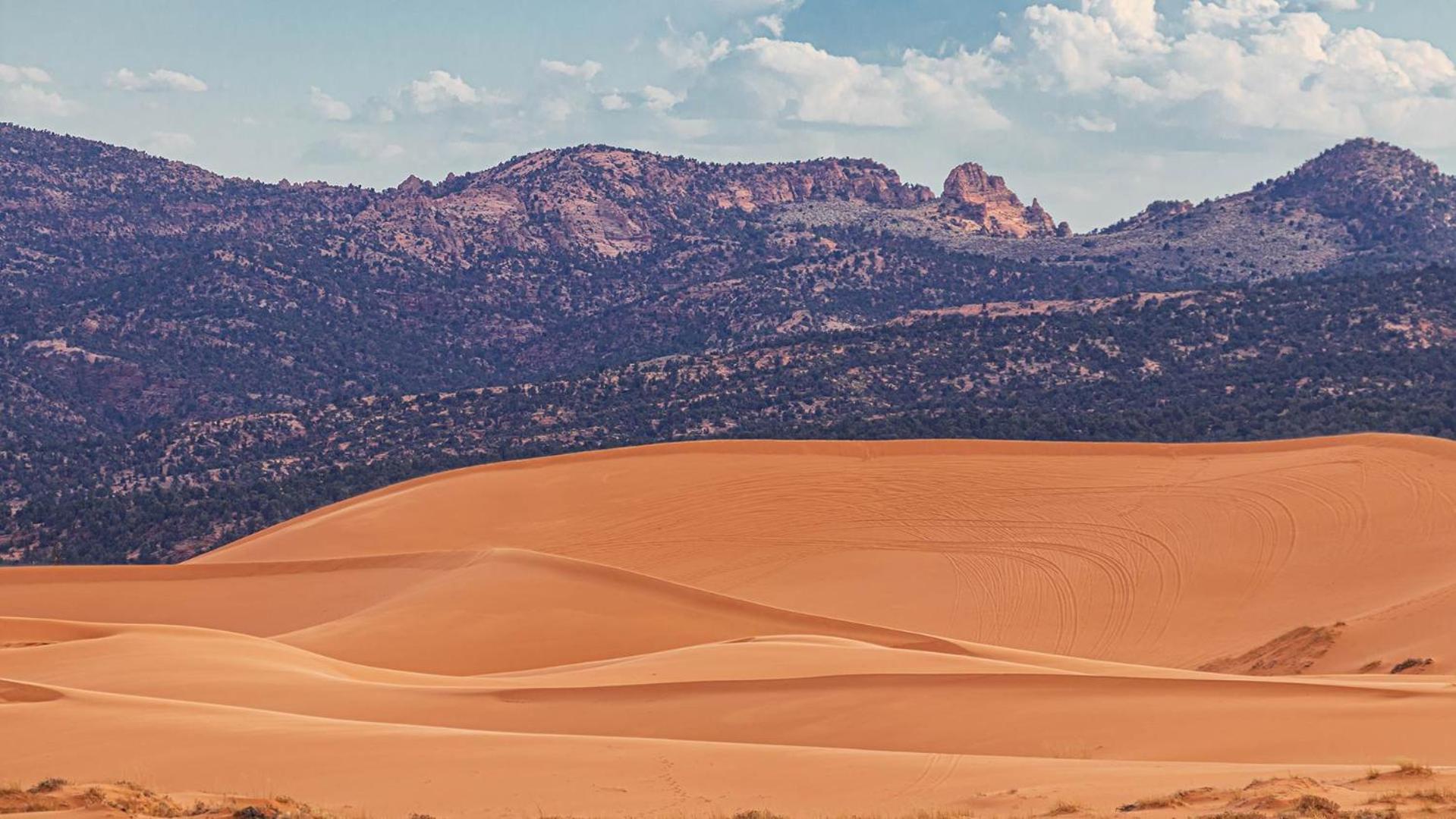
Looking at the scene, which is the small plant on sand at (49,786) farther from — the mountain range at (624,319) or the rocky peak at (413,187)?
the rocky peak at (413,187)

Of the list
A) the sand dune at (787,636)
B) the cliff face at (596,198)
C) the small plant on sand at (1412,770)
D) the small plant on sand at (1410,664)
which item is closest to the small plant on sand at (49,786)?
the sand dune at (787,636)

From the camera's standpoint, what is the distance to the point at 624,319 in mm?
142000

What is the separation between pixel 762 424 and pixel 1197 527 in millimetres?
40453

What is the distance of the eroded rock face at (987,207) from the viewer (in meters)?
171

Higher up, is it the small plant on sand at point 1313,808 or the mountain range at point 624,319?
the mountain range at point 624,319

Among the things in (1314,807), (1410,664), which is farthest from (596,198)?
(1314,807)

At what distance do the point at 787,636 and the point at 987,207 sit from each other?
151 meters

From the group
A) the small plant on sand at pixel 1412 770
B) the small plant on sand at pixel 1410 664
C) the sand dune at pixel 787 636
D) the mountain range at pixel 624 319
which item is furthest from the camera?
the mountain range at pixel 624 319

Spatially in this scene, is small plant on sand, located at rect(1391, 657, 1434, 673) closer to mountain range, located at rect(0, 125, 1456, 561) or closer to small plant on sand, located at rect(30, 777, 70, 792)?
small plant on sand, located at rect(30, 777, 70, 792)

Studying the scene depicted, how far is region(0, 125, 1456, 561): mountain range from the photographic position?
74.6 metres

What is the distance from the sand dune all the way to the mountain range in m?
19.9

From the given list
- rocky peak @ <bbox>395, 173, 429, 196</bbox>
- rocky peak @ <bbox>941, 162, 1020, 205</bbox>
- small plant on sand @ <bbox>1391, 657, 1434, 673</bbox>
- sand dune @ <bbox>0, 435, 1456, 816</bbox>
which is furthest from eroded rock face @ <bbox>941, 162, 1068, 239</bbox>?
small plant on sand @ <bbox>1391, 657, 1434, 673</bbox>

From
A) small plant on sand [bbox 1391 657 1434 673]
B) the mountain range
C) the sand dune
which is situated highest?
→ the mountain range

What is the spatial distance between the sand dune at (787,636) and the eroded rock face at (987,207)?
411ft
